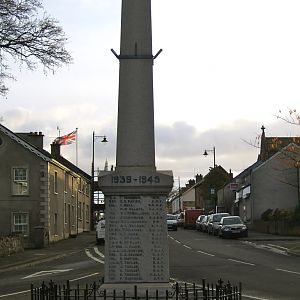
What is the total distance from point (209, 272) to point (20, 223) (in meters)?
21.0

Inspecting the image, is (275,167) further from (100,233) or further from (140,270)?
(140,270)

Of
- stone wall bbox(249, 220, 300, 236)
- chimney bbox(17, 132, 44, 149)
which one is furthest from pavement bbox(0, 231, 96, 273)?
stone wall bbox(249, 220, 300, 236)

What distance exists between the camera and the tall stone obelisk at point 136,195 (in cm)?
898

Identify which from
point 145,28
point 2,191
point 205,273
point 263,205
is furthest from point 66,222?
point 145,28

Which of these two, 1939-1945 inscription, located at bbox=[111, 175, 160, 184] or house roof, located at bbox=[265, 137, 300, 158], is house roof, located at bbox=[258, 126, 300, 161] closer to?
house roof, located at bbox=[265, 137, 300, 158]

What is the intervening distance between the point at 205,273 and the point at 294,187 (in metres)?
37.7

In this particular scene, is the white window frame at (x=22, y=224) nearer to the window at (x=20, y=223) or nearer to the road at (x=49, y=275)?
the window at (x=20, y=223)

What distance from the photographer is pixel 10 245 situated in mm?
31406

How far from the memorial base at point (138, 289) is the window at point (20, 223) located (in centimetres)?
3013

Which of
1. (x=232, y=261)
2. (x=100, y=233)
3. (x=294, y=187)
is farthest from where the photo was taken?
(x=294, y=187)

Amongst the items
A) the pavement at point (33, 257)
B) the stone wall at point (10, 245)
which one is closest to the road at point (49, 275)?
the pavement at point (33, 257)

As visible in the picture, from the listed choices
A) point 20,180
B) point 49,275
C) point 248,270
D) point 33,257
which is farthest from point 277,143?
point 49,275

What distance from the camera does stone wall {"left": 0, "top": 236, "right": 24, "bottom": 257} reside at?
30.0 m

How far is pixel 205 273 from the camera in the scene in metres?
19.7
